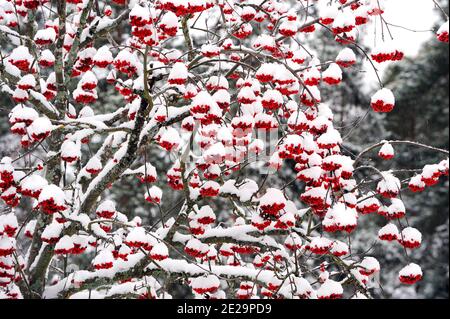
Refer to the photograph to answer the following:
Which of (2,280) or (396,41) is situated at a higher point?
(396,41)

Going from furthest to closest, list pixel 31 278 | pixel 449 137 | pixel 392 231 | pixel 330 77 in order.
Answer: pixel 449 137
pixel 31 278
pixel 392 231
pixel 330 77

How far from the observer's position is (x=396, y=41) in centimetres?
363

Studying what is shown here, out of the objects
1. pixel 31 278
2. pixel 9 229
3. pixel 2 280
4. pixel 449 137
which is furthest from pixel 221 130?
pixel 449 137

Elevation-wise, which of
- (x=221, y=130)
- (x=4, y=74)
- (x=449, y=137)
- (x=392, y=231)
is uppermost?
(x=449, y=137)

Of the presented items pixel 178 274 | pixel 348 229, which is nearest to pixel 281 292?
pixel 178 274

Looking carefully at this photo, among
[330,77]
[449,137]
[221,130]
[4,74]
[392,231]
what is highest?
[449,137]

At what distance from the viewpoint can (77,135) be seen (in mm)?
4859

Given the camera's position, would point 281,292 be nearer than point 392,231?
No
